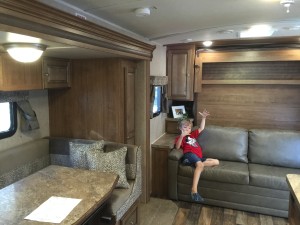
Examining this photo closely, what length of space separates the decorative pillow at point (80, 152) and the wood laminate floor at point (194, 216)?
42.9 inches

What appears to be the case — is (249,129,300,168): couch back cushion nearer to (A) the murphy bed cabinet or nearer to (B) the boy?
(B) the boy

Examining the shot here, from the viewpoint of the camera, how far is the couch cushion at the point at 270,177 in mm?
2984

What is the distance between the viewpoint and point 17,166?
236 centimetres

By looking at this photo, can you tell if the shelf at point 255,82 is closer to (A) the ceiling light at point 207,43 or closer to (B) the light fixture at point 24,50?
(A) the ceiling light at point 207,43

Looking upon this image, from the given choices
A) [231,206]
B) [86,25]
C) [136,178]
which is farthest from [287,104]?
[86,25]

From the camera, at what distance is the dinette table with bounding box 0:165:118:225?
4.89 ft

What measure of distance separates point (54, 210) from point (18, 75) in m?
1.25

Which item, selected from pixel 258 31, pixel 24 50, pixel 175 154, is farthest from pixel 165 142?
pixel 24 50

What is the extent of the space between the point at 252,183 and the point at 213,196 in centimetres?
53

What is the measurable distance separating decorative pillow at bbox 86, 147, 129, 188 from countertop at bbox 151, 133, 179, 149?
1.13 m

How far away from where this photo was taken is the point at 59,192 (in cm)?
179

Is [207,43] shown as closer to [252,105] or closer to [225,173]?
[252,105]

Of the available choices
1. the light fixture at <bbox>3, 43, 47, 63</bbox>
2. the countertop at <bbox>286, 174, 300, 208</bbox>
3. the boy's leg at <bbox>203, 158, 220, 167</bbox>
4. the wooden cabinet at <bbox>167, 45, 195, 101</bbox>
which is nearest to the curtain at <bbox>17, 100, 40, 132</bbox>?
the light fixture at <bbox>3, 43, 47, 63</bbox>

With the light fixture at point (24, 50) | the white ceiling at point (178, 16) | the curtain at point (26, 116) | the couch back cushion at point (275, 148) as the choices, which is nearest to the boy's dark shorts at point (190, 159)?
the couch back cushion at point (275, 148)
